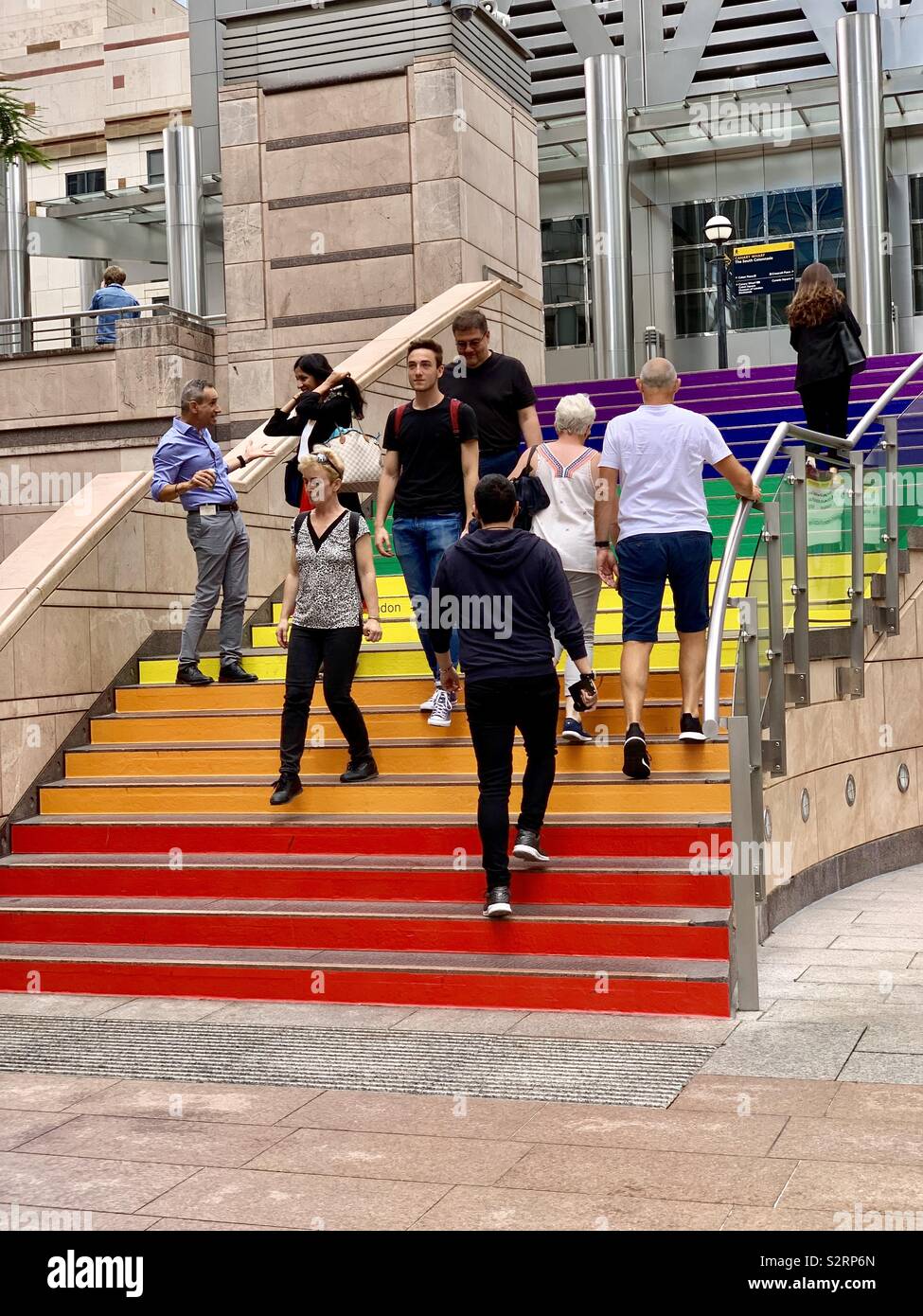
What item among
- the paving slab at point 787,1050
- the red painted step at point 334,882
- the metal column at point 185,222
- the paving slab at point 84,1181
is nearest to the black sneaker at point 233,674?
the red painted step at point 334,882

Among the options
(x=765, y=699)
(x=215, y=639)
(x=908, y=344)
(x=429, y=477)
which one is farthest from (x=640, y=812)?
(x=908, y=344)

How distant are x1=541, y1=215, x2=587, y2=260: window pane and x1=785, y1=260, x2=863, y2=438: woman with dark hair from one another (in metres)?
24.5

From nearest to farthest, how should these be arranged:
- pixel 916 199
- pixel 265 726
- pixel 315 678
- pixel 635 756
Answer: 1. pixel 635 756
2. pixel 315 678
3. pixel 265 726
4. pixel 916 199

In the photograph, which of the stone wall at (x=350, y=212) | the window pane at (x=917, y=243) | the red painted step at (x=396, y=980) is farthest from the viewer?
Result: the window pane at (x=917, y=243)

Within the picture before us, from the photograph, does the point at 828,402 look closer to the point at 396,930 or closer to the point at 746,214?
the point at 396,930

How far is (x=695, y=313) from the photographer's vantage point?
3450 cm

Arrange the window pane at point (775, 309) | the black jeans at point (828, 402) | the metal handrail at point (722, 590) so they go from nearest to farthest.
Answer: the metal handrail at point (722, 590)
the black jeans at point (828, 402)
the window pane at point (775, 309)

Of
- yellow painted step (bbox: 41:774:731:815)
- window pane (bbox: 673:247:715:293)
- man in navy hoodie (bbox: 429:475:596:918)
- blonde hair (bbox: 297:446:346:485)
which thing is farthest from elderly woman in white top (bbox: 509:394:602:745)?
window pane (bbox: 673:247:715:293)

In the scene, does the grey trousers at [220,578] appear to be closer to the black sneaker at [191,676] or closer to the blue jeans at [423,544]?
the black sneaker at [191,676]

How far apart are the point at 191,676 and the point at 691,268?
27.1 meters

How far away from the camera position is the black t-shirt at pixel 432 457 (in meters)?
8.70

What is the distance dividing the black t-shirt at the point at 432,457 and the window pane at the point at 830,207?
2715 centimetres

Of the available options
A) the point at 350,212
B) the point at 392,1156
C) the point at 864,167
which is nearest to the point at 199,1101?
the point at 392,1156

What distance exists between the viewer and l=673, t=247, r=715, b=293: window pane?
34.5 metres
